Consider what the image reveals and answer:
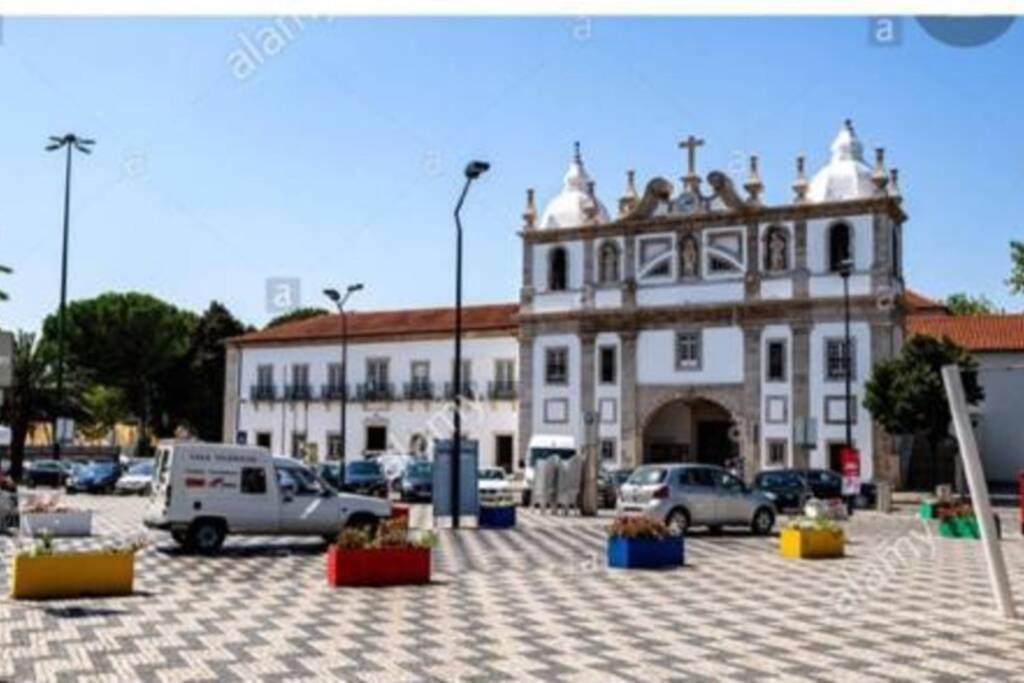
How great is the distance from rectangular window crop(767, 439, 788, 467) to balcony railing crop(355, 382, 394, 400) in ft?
62.3

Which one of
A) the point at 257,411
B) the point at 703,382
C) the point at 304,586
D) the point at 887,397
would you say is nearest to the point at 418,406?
the point at 257,411

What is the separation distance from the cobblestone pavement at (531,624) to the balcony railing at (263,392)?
4236cm

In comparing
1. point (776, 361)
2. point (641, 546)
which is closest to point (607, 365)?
point (776, 361)

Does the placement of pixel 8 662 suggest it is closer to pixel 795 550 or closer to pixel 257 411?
pixel 795 550

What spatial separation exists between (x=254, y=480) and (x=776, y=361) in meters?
30.9

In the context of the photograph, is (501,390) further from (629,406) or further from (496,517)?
(496,517)

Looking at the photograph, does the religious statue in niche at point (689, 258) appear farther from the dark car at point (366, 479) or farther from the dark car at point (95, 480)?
the dark car at point (95, 480)

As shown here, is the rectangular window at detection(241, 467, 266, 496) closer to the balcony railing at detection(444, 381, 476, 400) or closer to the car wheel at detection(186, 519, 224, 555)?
the car wheel at detection(186, 519, 224, 555)

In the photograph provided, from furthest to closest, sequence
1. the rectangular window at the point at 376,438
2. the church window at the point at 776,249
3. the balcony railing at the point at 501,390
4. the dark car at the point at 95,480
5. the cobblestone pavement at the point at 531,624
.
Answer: the rectangular window at the point at 376,438 → the balcony railing at the point at 501,390 → the church window at the point at 776,249 → the dark car at the point at 95,480 → the cobblestone pavement at the point at 531,624

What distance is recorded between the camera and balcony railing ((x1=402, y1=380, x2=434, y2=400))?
54.9 meters

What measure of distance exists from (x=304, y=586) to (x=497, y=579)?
2.60 m

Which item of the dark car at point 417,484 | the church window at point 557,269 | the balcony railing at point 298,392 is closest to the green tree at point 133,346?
the balcony railing at point 298,392

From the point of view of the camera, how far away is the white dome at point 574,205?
51.6 m

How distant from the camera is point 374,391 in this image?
186ft
